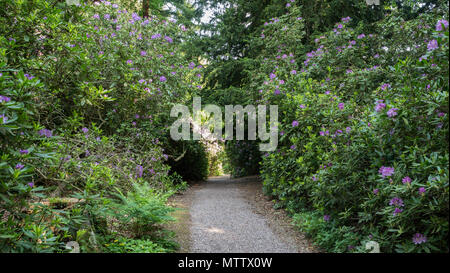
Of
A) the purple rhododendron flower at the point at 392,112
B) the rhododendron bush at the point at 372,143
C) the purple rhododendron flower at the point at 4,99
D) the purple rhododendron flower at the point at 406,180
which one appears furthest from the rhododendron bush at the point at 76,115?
the purple rhododendron flower at the point at 392,112

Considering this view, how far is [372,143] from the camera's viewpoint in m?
3.44

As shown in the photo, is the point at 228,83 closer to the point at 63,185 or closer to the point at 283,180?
the point at 283,180

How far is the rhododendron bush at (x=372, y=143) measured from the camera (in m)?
2.74

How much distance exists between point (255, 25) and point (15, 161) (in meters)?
8.98

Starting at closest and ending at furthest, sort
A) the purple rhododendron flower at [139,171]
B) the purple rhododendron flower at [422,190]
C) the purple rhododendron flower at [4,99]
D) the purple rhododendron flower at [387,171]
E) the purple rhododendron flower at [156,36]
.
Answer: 1. the purple rhododendron flower at [4,99]
2. the purple rhododendron flower at [422,190]
3. the purple rhododendron flower at [387,171]
4. the purple rhododendron flower at [139,171]
5. the purple rhododendron flower at [156,36]

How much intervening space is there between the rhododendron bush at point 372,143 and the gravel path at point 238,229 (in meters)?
0.37

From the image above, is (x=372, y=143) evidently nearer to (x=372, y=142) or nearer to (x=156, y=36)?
(x=372, y=142)

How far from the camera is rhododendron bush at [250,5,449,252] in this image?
8.98 feet

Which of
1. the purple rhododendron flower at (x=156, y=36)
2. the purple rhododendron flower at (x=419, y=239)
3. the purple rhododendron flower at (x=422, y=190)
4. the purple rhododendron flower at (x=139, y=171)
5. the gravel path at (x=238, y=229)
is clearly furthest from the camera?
the purple rhododendron flower at (x=156, y=36)

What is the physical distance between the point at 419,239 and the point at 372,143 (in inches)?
43.3

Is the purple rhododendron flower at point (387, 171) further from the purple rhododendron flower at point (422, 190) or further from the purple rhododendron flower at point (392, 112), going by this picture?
the purple rhododendron flower at point (392, 112)

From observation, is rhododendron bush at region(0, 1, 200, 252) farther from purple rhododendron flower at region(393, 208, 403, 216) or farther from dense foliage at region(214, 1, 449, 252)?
purple rhododendron flower at region(393, 208, 403, 216)
